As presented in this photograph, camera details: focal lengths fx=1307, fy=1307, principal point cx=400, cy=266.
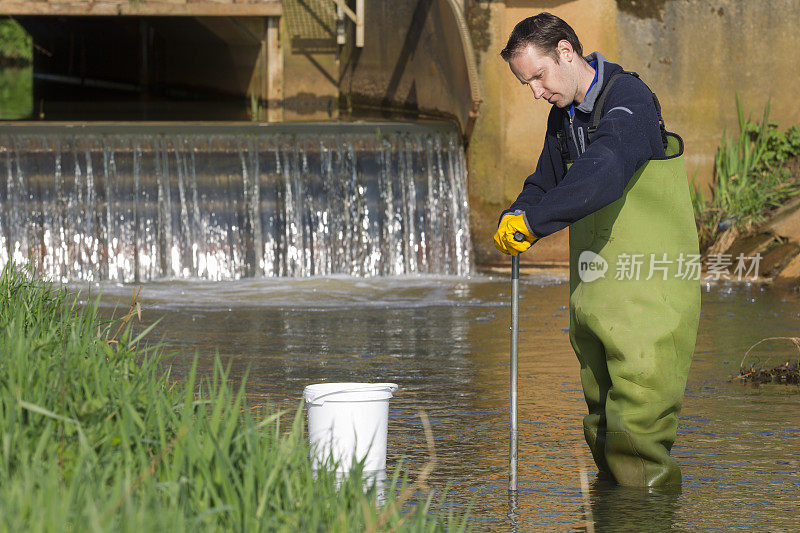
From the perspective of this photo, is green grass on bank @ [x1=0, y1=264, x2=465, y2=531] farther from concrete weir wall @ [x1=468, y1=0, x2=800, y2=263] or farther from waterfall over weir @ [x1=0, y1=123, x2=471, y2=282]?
concrete weir wall @ [x1=468, y1=0, x2=800, y2=263]

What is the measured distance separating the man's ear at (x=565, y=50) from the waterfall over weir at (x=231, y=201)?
8669 millimetres

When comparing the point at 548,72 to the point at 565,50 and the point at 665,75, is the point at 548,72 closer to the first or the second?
the point at 565,50

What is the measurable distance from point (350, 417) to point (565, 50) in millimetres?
1462

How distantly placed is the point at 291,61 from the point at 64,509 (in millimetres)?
19087

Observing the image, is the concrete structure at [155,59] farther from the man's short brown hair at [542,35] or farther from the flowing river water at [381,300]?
the man's short brown hair at [542,35]

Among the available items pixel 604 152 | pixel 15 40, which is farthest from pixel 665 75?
pixel 15 40

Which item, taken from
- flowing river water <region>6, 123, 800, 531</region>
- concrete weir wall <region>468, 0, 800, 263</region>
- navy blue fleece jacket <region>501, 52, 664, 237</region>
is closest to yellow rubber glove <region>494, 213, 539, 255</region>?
navy blue fleece jacket <region>501, 52, 664, 237</region>

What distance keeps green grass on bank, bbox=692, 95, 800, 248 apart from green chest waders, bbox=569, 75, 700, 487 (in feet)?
27.1

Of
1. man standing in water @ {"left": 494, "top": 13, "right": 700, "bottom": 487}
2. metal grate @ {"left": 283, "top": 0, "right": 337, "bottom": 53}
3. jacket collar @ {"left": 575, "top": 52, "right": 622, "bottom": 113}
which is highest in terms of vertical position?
metal grate @ {"left": 283, "top": 0, "right": 337, "bottom": 53}

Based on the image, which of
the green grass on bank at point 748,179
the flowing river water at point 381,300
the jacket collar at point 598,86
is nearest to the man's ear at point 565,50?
the jacket collar at point 598,86

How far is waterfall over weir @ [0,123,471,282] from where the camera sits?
12.8 metres

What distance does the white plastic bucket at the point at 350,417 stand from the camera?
14.9 feet

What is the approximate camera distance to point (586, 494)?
4.56 metres

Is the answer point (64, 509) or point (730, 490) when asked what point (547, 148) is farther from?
point (64, 509)
